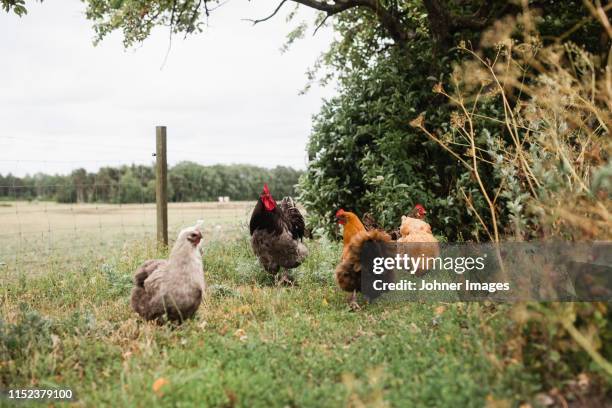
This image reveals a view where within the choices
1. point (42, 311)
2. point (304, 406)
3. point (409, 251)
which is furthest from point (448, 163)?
point (42, 311)

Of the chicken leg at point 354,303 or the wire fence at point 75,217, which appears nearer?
the chicken leg at point 354,303

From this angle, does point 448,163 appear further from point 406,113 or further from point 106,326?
point 106,326

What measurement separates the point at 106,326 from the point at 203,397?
5.89ft

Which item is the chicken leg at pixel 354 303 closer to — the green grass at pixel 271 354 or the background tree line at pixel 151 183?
the green grass at pixel 271 354

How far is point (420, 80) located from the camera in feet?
23.2

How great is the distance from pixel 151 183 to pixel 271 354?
10.6m

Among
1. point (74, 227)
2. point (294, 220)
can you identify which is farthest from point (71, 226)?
point (294, 220)

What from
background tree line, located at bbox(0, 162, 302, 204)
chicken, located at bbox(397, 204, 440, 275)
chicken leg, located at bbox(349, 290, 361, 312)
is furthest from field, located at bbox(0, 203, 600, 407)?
background tree line, located at bbox(0, 162, 302, 204)

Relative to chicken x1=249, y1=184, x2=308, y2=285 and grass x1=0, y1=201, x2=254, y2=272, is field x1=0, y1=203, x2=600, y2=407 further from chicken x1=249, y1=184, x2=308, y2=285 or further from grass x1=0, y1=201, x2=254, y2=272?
grass x1=0, y1=201, x2=254, y2=272

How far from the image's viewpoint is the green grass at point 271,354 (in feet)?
9.79

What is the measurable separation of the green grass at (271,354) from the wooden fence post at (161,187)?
290cm

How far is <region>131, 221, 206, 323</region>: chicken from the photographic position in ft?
13.9

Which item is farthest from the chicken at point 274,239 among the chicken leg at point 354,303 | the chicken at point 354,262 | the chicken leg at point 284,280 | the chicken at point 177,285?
the chicken at point 177,285

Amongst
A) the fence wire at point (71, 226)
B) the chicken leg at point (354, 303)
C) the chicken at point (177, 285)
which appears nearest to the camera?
the chicken at point (177, 285)
